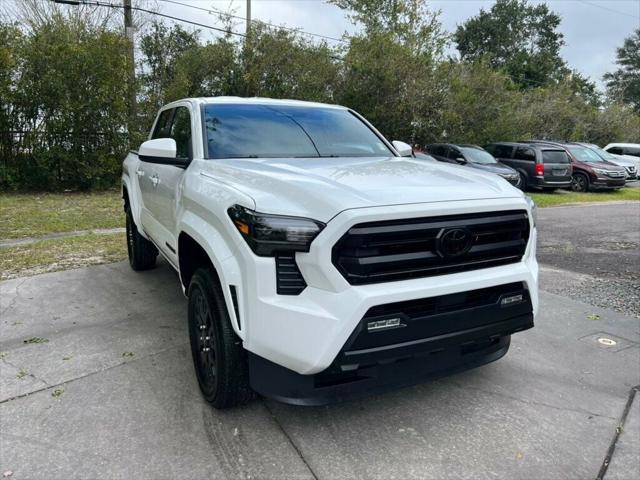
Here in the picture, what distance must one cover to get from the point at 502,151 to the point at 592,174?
3.23m

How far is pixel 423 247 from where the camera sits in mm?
2547

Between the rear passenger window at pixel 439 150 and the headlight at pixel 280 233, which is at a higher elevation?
the headlight at pixel 280 233

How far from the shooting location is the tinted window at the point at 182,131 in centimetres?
394

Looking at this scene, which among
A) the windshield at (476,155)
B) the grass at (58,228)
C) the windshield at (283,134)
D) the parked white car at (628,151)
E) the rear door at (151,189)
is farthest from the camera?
the parked white car at (628,151)

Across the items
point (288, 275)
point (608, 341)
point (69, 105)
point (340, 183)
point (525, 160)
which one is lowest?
point (608, 341)

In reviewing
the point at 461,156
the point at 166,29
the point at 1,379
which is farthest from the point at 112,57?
the point at 1,379

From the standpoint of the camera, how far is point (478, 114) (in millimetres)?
21125

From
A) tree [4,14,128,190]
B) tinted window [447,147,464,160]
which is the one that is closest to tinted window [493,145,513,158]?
tinted window [447,147,464,160]

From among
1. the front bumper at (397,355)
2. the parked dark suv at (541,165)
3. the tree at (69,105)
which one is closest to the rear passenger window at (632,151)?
the parked dark suv at (541,165)

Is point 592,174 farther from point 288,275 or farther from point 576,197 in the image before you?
point 288,275

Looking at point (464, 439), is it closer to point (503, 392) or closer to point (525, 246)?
point (503, 392)

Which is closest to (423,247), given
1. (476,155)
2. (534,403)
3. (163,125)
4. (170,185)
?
(534,403)

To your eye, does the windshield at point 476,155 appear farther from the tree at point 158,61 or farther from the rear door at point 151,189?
the rear door at point 151,189

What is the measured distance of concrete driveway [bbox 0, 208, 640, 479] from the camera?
2.54 meters
